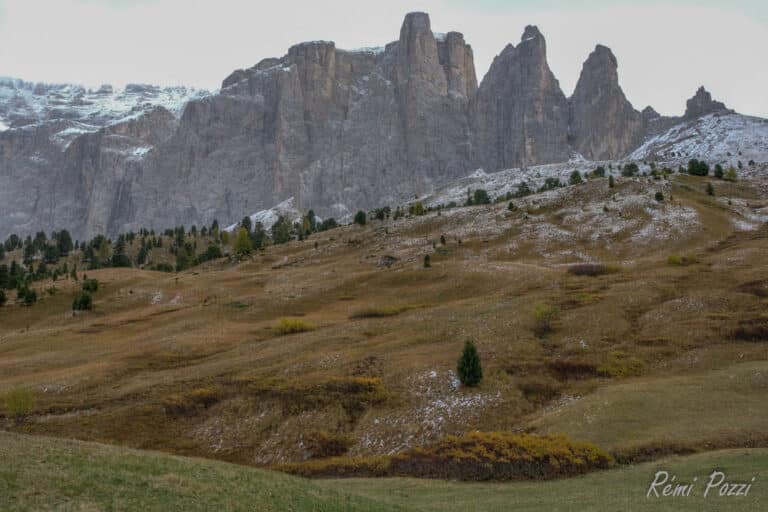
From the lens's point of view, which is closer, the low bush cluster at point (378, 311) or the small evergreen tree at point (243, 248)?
the low bush cluster at point (378, 311)

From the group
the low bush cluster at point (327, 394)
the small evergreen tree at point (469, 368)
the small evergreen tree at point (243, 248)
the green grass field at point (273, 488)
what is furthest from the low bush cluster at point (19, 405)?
the small evergreen tree at point (243, 248)

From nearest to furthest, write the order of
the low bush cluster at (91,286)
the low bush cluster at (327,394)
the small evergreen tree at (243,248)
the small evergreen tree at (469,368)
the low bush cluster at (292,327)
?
the small evergreen tree at (469,368), the low bush cluster at (327,394), the low bush cluster at (292,327), the low bush cluster at (91,286), the small evergreen tree at (243,248)

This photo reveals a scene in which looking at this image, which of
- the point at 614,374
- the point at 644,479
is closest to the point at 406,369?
the point at 614,374

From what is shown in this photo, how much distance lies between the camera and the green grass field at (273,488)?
21266 mm

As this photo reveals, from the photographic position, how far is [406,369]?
5088cm

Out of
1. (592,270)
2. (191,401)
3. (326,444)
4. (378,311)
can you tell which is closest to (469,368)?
(326,444)

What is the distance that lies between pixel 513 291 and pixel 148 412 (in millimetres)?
44476

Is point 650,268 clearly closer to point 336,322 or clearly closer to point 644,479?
point 336,322

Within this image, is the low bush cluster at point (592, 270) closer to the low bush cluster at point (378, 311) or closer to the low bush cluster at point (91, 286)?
the low bush cluster at point (378, 311)
